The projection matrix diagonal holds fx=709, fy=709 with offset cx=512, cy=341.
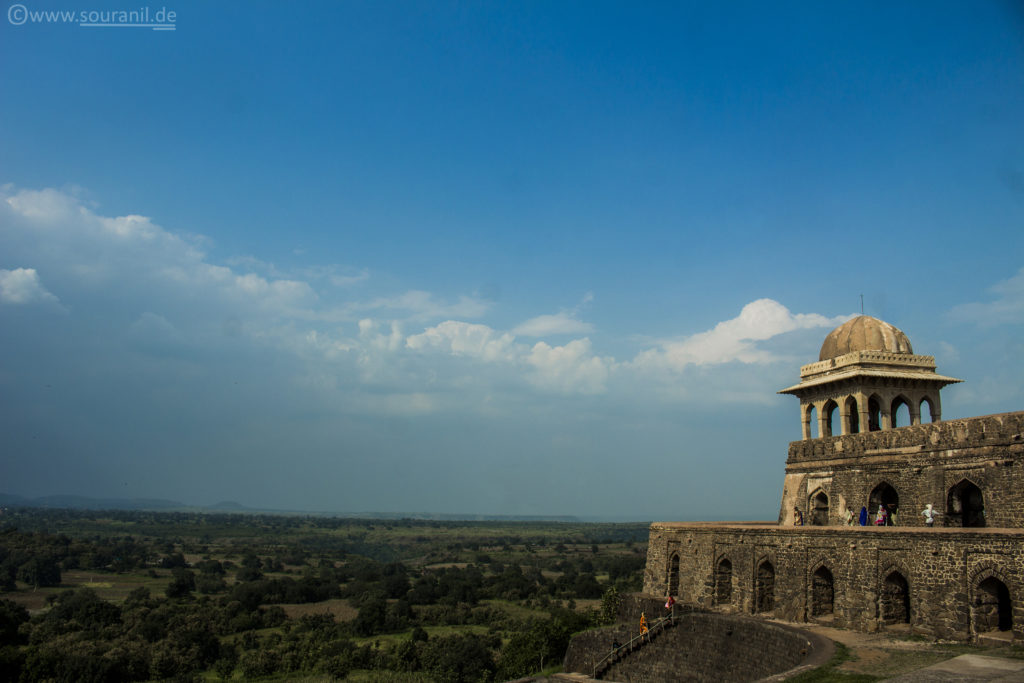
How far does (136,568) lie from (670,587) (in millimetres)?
77858

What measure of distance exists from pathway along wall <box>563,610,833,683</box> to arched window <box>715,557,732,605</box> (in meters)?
1.84

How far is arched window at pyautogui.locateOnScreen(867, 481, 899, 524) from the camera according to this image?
903 inches

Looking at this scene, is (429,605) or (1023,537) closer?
(1023,537)

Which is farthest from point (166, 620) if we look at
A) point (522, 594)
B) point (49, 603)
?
point (522, 594)

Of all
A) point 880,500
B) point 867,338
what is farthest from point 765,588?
point 867,338

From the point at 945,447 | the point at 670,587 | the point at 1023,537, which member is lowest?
the point at 670,587

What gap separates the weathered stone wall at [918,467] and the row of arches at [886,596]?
2.69m

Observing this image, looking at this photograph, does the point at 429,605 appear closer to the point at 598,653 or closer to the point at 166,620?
the point at 166,620

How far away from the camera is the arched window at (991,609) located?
16109 mm

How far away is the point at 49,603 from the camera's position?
58000 mm

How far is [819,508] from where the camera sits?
25.7m

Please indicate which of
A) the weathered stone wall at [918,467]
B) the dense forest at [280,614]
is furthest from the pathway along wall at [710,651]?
the dense forest at [280,614]

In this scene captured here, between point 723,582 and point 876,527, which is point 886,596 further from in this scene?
point 723,582

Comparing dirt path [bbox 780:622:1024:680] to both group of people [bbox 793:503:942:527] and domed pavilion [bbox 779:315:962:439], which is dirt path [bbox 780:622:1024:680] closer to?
group of people [bbox 793:503:942:527]
